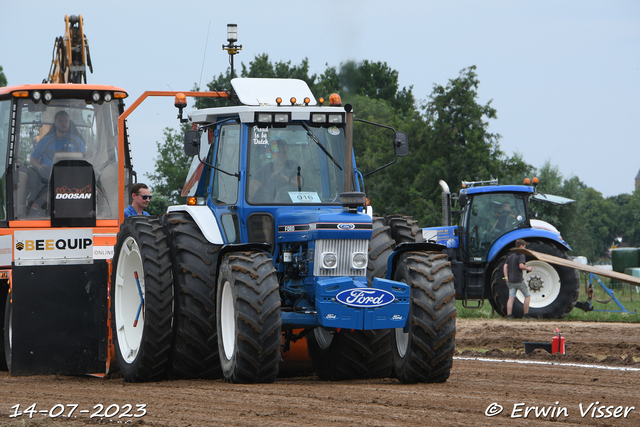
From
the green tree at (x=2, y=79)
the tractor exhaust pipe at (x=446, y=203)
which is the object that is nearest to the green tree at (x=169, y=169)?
the green tree at (x=2, y=79)

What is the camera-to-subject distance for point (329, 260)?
777 centimetres

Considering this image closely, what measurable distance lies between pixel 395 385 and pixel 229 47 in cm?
567

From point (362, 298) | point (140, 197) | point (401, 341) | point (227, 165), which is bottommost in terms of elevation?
point (401, 341)

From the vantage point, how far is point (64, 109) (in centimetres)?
1183

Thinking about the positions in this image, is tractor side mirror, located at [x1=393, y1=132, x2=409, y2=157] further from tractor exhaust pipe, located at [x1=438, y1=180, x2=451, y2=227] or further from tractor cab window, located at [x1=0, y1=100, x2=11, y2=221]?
tractor exhaust pipe, located at [x1=438, y1=180, x2=451, y2=227]

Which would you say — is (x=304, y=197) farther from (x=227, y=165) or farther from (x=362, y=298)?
(x=362, y=298)

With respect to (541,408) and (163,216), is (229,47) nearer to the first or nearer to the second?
(163,216)

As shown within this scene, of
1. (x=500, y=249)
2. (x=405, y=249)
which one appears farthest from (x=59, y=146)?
(x=500, y=249)

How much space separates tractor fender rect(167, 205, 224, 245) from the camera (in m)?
8.38

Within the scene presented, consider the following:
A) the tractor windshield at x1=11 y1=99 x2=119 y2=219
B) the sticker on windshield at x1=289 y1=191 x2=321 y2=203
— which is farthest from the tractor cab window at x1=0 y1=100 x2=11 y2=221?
the sticker on windshield at x1=289 y1=191 x2=321 y2=203

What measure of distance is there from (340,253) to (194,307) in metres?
1.53

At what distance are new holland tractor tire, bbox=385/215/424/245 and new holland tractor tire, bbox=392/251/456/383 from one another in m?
1.11

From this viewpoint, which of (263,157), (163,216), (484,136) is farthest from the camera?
(484,136)

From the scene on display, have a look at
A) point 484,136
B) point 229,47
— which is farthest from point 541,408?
point 484,136
